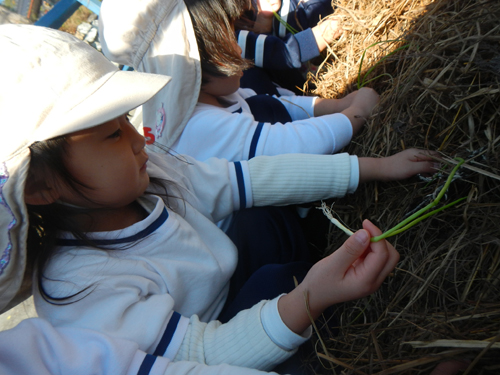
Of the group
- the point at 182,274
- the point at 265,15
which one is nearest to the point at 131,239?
the point at 182,274

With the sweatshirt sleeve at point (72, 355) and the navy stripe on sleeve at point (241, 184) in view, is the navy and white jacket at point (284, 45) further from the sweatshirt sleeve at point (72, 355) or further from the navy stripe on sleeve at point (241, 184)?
the sweatshirt sleeve at point (72, 355)

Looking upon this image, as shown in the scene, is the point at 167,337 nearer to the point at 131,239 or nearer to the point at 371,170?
the point at 131,239

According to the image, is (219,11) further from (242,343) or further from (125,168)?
(242,343)

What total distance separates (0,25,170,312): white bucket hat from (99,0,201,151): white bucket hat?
19.0 inches

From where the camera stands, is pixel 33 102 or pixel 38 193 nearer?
pixel 33 102

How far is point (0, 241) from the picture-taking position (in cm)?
77

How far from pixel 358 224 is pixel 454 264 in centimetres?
37

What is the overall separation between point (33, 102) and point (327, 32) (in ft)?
→ 4.79

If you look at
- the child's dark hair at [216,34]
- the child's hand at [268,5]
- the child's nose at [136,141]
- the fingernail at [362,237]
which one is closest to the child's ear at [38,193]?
the child's nose at [136,141]

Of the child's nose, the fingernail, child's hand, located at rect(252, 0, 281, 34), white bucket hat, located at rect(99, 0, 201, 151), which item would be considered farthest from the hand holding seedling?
child's hand, located at rect(252, 0, 281, 34)

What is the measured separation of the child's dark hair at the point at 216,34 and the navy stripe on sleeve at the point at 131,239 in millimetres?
667

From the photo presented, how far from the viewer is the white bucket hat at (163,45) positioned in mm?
1300

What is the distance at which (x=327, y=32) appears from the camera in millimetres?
1834

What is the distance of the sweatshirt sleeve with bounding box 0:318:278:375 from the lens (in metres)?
0.72
